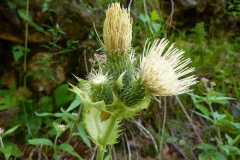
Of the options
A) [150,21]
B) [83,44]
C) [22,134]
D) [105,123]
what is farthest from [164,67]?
[83,44]

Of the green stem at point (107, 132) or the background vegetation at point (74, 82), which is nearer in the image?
the green stem at point (107, 132)

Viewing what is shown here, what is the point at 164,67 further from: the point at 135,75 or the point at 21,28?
the point at 21,28

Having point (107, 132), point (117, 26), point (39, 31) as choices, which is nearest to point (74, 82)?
point (39, 31)

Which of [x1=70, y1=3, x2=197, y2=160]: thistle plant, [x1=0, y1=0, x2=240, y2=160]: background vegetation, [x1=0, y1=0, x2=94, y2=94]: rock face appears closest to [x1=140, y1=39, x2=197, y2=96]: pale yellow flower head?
[x1=70, y1=3, x2=197, y2=160]: thistle plant

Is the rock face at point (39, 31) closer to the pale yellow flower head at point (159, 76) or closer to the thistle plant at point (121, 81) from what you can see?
the thistle plant at point (121, 81)

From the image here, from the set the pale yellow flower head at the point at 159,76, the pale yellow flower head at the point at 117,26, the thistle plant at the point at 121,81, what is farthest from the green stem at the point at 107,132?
the pale yellow flower head at the point at 117,26

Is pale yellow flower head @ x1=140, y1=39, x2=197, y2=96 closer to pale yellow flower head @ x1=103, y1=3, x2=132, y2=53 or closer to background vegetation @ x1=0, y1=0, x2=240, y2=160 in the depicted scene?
pale yellow flower head @ x1=103, y1=3, x2=132, y2=53
